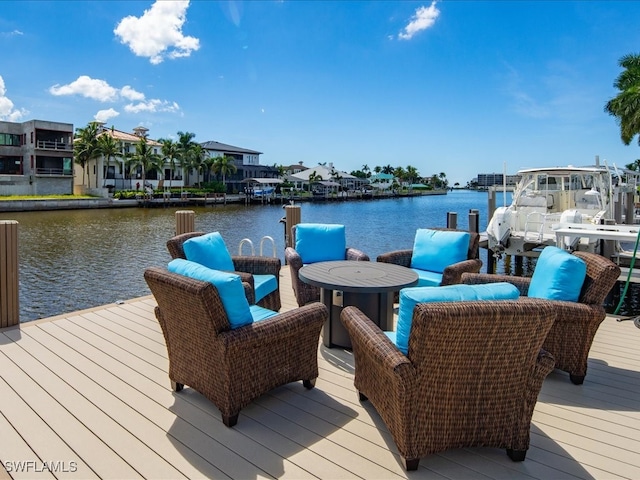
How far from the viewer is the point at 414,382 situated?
6.28 ft

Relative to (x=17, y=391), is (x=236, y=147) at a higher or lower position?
higher

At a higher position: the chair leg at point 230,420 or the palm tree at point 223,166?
the palm tree at point 223,166

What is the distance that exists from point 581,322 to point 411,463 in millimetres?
1712

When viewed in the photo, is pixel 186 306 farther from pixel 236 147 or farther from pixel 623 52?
pixel 236 147

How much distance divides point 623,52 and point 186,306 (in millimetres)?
33833

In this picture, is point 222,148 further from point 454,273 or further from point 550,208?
point 454,273

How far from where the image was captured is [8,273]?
399cm

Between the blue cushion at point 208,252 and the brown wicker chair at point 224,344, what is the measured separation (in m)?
1.05

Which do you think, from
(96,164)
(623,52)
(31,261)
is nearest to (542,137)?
(623,52)

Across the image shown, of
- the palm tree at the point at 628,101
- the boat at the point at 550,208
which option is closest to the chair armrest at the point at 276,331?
the boat at the point at 550,208

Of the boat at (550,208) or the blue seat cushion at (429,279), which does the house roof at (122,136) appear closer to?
the boat at (550,208)

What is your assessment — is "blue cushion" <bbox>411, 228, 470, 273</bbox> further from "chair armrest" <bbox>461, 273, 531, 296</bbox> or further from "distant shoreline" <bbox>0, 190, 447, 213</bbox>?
"distant shoreline" <bbox>0, 190, 447, 213</bbox>

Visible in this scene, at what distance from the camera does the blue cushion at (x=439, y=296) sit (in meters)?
2.00

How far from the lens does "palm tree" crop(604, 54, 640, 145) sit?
23.8 metres
